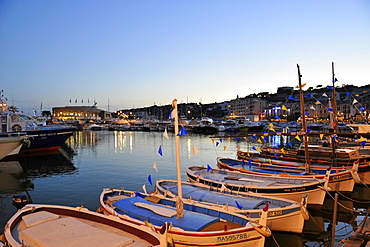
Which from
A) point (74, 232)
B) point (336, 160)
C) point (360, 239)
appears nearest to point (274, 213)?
point (360, 239)

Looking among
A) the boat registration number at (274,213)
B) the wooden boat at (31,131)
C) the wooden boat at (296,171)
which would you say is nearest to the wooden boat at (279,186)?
the wooden boat at (296,171)

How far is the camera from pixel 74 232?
23.1 ft

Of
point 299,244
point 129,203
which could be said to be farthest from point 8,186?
point 299,244

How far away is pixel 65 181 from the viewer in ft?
74.2

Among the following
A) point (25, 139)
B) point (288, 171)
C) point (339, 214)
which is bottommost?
point (339, 214)

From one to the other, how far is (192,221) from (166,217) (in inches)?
38.5

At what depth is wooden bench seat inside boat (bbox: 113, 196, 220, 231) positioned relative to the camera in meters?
8.37

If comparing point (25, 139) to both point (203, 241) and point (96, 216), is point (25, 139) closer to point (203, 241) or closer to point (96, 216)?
point (96, 216)

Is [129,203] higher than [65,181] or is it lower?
higher

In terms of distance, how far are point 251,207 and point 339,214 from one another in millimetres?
7154

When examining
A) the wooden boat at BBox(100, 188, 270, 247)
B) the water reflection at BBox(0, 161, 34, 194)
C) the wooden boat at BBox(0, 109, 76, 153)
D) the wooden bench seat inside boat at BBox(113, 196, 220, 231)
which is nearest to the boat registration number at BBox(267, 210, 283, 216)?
the wooden boat at BBox(100, 188, 270, 247)

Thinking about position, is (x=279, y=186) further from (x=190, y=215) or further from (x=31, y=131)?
(x=31, y=131)

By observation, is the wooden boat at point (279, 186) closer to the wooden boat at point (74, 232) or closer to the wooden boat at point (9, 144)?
the wooden boat at point (74, 232)

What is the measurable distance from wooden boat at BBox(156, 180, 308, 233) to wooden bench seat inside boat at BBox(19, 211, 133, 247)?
4.79m
